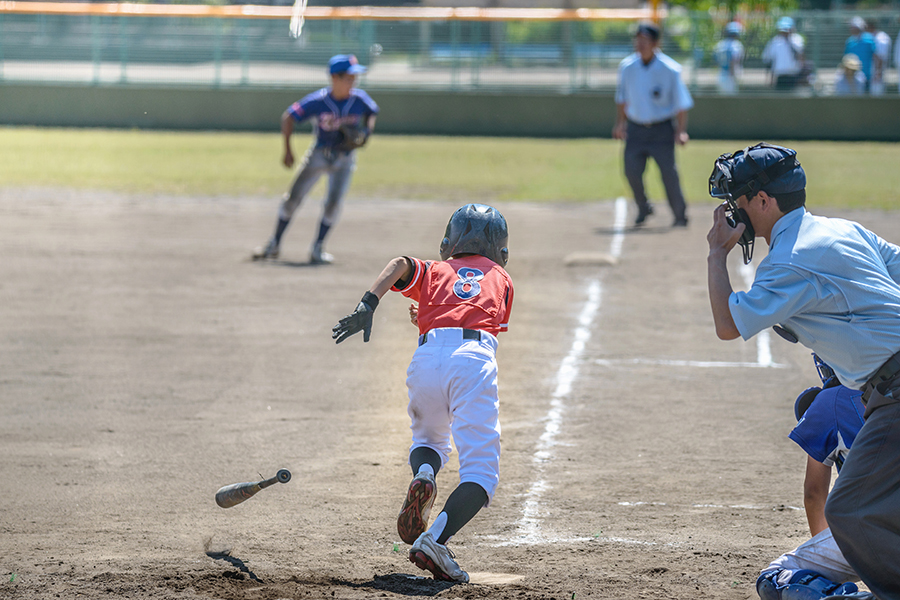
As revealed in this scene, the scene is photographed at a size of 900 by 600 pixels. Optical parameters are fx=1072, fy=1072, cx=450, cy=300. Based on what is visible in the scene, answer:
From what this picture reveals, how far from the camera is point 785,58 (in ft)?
89.5

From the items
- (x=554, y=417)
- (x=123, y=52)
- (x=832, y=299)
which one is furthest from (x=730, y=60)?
(x=832, y=299)

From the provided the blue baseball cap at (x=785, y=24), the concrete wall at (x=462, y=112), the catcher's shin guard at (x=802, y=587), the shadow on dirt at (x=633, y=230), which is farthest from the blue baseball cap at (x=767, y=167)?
the concrete wall at (x=462, y=112)

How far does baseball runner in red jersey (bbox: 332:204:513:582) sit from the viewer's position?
4.51m

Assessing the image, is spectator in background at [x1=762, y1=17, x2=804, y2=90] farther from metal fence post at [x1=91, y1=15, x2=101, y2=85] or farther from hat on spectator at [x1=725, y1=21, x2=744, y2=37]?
metal fence post at [x1=91, y1=15, x2=101, y2=85]

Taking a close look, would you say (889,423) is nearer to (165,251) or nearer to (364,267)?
(364,267)

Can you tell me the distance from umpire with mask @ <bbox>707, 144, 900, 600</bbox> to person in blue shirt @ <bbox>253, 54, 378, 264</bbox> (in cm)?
937

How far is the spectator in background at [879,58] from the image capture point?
26875 millimetres

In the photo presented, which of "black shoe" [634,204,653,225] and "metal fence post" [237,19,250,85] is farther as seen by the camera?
"metal fence post" [237,19,250,85]

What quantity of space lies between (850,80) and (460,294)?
24919 mm

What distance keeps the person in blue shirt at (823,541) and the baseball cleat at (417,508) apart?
138 cm

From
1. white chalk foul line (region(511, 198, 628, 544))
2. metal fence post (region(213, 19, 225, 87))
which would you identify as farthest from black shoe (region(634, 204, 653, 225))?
metal fence post (region(213, 19, 225, 87))

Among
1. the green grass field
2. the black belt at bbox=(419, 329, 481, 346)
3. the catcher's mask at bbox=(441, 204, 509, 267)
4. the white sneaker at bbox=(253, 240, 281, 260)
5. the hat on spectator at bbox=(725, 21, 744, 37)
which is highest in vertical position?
the hat on spectator at bbox=(725, 21, 744, 37)

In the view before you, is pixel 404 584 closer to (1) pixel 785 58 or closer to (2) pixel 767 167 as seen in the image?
(2) pixel 767 167

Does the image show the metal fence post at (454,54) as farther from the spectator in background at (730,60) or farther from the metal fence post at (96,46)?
the metal fence post at (96,46)
